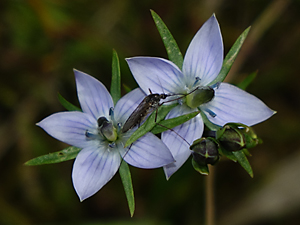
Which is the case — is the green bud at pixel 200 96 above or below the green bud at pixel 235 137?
above

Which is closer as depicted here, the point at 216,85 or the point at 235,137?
the point at 235,137

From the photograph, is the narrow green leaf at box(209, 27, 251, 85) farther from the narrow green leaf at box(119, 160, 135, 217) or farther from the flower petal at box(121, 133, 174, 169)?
the narrow green leaf at box(119, 160, 135, 217)

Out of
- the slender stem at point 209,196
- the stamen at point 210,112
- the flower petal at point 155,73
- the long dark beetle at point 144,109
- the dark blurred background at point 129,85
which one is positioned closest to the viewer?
the long dark beetle at point 144,109

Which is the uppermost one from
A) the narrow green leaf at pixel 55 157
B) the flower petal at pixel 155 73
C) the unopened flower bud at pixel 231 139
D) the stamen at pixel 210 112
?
the flower petal at pixel 155 73

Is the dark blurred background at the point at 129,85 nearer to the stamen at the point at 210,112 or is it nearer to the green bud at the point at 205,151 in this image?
the stamen at the point at 210,112

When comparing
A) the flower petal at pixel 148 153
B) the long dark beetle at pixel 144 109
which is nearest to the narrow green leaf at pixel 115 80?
the long dark beetle at pixel 144 109

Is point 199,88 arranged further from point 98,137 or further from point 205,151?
point 98,137

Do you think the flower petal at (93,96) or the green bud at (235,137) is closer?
the green bud at (235,137)

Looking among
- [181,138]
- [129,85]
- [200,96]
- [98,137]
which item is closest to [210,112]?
[200,96]
